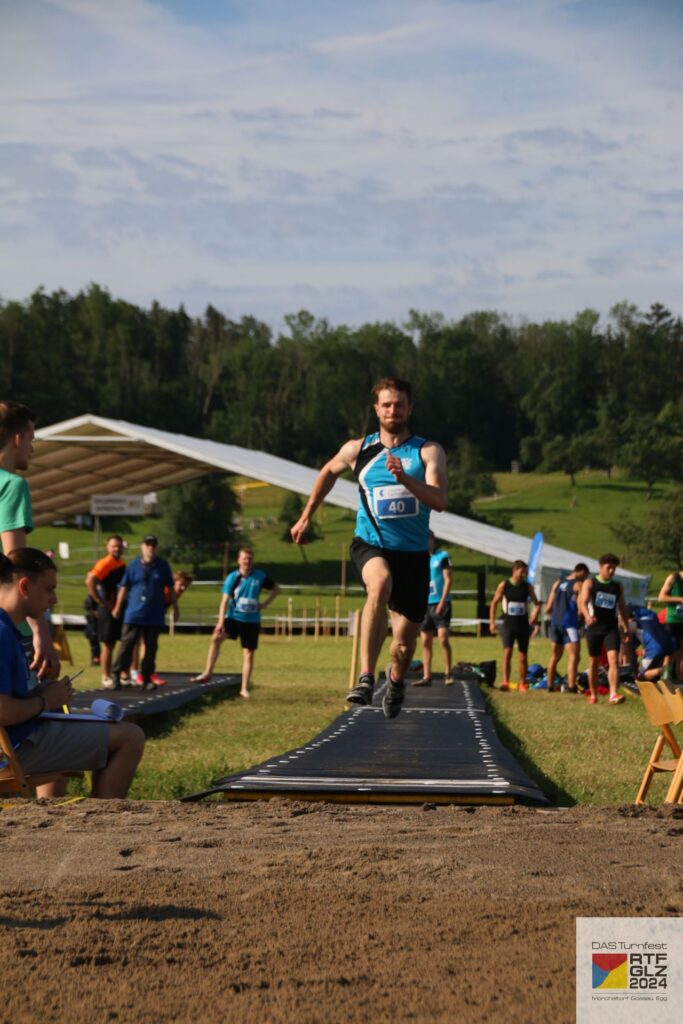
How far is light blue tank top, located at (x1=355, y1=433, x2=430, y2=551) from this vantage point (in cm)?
778

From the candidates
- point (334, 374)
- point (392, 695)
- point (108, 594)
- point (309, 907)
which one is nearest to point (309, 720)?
point (108, 594)

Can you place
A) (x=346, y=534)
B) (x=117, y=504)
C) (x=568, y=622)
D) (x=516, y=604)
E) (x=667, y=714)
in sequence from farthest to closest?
1. (x=346, y=534)
2. (x=117, y=504)
3. (x=516, y=604)
4. (x=568, y=622)
5. (x=667, y=714)

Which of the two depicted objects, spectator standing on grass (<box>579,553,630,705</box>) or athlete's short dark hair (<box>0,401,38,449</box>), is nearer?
athlete's short dark hair (<box>0,401,38,449</box>)

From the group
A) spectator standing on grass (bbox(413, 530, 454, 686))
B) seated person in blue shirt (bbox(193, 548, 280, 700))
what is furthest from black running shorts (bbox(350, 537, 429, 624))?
spectator standing on grass (bbox(413, 530, 454, 686))

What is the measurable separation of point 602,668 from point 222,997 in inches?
686

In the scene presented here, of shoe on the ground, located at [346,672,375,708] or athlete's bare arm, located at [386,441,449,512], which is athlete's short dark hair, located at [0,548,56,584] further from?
shoe on the ground, located at [346,672,375,708]

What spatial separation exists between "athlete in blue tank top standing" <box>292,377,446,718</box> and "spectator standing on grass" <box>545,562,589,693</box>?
37.0 ft

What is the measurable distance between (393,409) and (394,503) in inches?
21.1

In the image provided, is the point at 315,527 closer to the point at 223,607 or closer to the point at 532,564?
the point at 532,564

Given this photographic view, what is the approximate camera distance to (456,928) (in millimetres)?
4285

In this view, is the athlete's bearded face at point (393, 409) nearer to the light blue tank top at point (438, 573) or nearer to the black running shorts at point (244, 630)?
the black running shorts at point (244, 630)

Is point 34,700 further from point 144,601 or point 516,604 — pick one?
point 516,604

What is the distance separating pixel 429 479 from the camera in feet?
25.0

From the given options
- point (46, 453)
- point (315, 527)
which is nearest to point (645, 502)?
point (315, 527)
